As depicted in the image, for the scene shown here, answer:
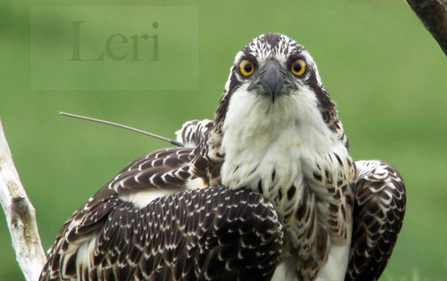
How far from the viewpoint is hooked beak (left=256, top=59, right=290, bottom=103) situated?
3.80m

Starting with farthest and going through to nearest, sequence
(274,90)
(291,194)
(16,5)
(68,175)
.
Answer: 1. (16,5)
2. (68,175)
3. (291,194)
4. (274,90)

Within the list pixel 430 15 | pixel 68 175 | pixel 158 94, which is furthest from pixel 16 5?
pixel 430 15

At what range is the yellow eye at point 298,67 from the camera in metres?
3.97

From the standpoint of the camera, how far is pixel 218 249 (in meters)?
3.94

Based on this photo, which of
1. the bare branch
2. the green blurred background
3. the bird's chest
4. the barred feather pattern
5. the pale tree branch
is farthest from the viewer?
the green blurred background

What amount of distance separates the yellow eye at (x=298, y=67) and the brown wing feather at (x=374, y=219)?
2.75 feet

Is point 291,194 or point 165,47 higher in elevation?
point 165,47

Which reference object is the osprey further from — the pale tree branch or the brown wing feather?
the pale tree branch

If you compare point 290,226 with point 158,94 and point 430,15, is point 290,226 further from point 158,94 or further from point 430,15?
point 158,94

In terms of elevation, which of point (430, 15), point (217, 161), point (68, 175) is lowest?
point (68, 175)

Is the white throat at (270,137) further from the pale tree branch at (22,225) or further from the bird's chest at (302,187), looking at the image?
the pale tree branch at (22,225)

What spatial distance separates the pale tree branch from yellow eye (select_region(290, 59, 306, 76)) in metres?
1.89

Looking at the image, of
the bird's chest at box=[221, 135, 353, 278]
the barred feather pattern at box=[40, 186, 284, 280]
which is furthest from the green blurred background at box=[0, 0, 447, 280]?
the barred feather pattern at box=[40, 186, 284, 280]

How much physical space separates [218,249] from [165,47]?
873 cm
